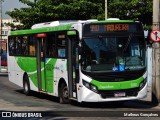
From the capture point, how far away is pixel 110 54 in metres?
15.1

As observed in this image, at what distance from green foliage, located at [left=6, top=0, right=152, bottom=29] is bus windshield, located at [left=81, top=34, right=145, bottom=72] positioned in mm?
20404

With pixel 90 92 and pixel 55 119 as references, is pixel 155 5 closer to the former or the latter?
pixel 90 92

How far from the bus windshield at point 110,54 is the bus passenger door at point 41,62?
4.04 meters

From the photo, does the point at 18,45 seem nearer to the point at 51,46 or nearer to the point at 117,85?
the point at 51,46

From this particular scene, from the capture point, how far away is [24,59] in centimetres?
2125

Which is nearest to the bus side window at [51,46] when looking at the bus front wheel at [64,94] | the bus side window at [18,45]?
the bus front wheel at [64,94]

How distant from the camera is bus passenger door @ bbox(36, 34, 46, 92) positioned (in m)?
18.9

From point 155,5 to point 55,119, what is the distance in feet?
22.4

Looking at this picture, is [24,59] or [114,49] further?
[24,59]

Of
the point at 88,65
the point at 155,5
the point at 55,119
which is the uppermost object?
the point at 155,5

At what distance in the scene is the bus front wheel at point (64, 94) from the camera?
16802 millimetres

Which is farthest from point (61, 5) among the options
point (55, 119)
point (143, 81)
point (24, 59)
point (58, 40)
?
point (55, 119)

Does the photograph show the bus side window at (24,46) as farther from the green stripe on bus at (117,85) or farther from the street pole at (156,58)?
the green stripe on bus at (117,85)


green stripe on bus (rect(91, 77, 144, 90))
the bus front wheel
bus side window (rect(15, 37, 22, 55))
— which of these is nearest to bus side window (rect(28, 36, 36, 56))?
bus side window (rect(15, 37, 22, 55))
